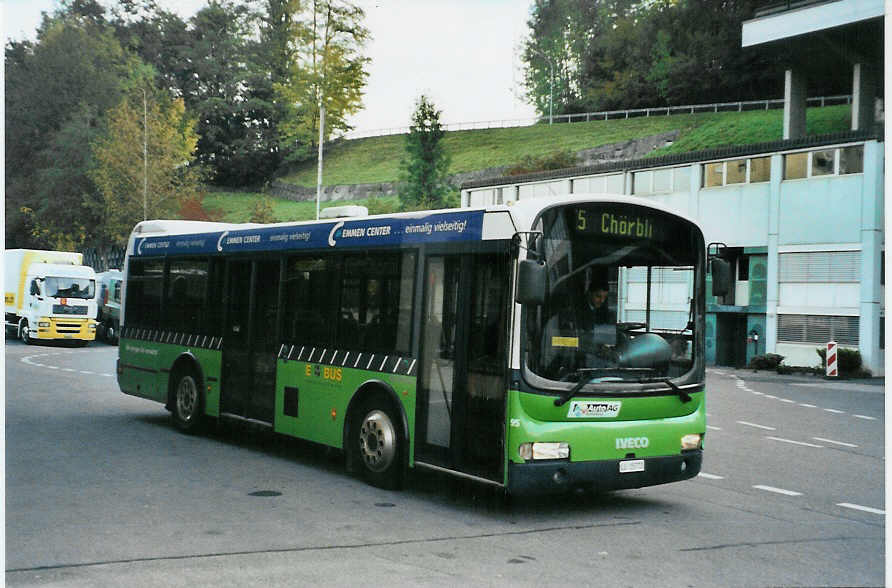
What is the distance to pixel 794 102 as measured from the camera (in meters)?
45.5

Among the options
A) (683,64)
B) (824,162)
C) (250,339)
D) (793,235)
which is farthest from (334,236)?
(683,64)

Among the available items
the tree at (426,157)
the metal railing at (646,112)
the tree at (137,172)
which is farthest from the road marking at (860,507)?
the metal railing at (646,112)

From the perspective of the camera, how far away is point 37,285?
120 ft

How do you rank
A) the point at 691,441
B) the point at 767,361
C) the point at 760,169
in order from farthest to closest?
the point at 760,169 → the point at 767,361 → the point at 691,441

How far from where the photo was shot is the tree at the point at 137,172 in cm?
5034

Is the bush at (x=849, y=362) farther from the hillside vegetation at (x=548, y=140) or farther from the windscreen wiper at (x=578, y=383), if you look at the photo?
the hillside vegetation at (x=548, y=140)

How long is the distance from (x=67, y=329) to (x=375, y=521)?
31.0 meters

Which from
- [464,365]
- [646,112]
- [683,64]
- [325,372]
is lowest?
[325,372]

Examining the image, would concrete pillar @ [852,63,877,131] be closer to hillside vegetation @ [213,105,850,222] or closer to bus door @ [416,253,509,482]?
hillside vegetation @ [213,105,850,222]

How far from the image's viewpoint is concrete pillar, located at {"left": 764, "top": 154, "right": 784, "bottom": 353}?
1453 inches

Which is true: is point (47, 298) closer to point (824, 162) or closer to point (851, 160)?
point (824, 162)

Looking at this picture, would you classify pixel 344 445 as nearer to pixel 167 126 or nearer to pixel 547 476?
pixel 547 476

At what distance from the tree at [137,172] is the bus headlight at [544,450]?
44258 mm

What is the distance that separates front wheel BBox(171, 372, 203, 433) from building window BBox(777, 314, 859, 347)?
26557mm
